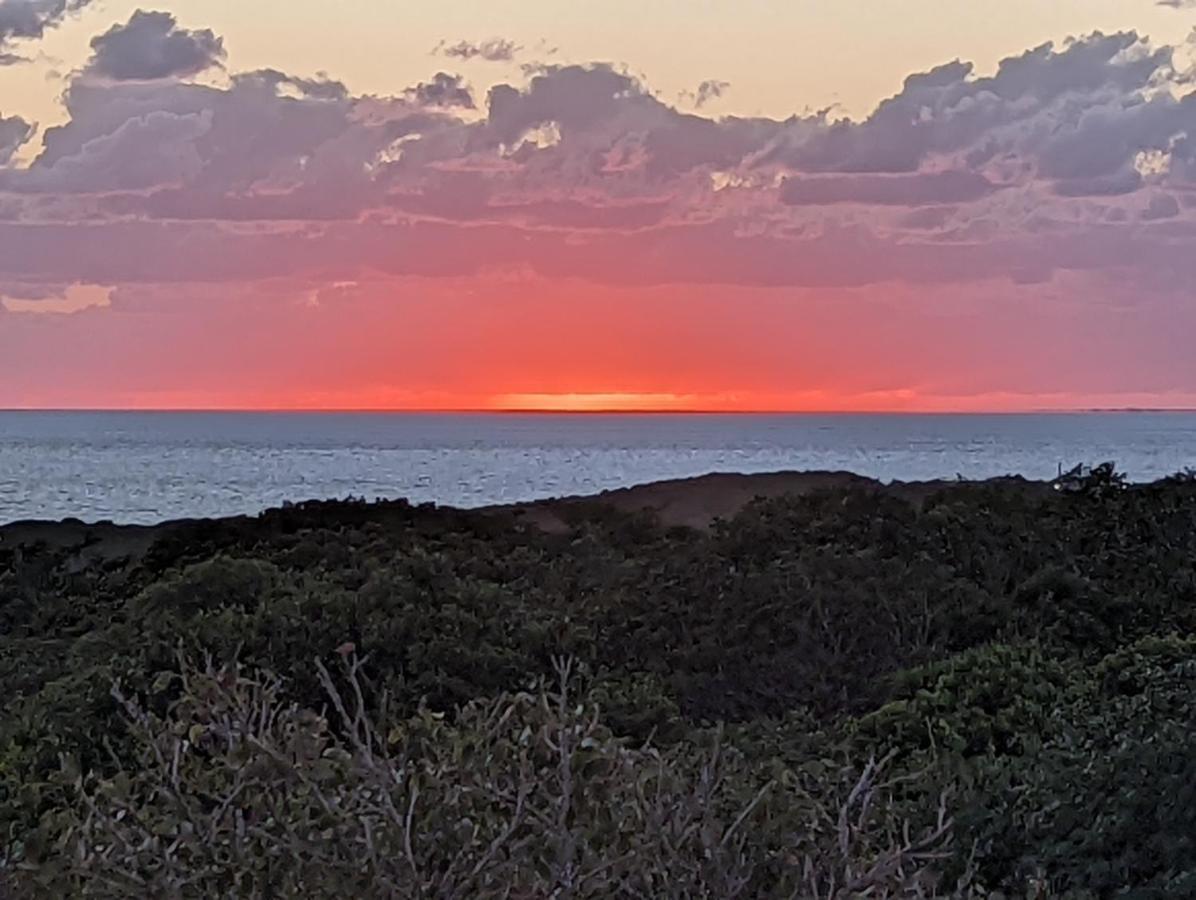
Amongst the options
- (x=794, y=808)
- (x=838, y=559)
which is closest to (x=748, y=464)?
(x=838, y=559)

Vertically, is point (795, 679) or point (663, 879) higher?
point (663, 879)

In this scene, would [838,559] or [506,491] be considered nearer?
[838,559]

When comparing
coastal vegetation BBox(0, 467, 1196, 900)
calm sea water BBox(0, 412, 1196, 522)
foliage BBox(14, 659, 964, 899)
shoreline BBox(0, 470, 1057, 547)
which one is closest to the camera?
foliage BBox(14, 659, 964, 899)

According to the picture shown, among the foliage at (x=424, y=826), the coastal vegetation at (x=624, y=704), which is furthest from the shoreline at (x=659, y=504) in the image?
the foliage at (x=424, y=826)

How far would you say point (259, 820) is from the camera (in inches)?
195

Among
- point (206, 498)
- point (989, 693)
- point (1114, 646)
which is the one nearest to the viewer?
point (989, 693)

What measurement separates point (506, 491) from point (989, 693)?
69.1 m

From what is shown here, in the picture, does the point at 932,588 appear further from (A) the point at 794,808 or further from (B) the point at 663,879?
(B) the point at 663,879

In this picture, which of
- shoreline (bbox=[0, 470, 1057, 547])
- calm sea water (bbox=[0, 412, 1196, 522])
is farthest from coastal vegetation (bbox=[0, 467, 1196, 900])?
calm sea water (bbox=[0, 412, 1196, 522])

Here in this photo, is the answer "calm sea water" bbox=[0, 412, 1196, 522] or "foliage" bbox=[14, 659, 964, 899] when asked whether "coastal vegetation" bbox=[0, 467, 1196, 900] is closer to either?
"foliage" bbox=[14, 659, 964, 899]

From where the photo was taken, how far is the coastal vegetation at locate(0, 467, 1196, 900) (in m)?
4.93

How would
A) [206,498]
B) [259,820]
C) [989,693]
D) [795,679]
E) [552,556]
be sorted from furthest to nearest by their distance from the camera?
1. [206,498]
2. [552,556]
3. [795,679]
4. [989,693]
5. [259,820]

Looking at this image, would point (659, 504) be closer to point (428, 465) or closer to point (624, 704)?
point (624, 704)

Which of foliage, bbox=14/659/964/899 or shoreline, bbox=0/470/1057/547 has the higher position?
foliage, bbox=14/659/964/899
